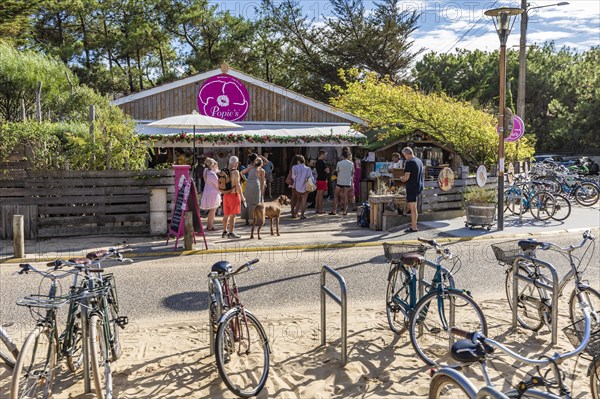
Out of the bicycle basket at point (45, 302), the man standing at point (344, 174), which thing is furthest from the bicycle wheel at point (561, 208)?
the bicycle basket at point (45, 302)

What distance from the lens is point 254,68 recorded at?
40.7 metres

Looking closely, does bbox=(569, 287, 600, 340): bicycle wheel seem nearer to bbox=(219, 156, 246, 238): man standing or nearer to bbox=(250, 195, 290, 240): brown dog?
bbox=(250, 195, 290, 240): brown dog

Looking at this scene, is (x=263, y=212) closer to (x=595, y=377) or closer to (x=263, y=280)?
(x=263, y=280)

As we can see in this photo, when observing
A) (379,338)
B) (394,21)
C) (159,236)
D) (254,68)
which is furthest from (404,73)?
(379,338)

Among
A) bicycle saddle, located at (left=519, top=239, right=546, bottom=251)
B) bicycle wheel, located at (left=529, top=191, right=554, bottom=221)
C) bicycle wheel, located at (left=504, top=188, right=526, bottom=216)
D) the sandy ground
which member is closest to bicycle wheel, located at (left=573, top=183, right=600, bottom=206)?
bicycle wheel, located at (left=504, top=188, right=526, bottom=216)

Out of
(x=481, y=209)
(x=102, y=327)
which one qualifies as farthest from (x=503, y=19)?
(x=102, y=327)

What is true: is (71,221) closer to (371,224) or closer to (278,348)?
(371,224)

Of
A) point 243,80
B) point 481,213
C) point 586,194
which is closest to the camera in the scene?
point 481,213

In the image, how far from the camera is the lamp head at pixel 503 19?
1267 centimetres

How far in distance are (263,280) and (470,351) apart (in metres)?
5.69

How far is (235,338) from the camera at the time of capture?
5293 mm

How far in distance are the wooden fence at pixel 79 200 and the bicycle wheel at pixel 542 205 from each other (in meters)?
9.25

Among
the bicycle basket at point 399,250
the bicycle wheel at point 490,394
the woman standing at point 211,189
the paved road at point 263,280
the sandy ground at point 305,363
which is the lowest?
the sandy ground at point 305,363

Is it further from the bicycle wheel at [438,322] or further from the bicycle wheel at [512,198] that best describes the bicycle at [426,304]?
the bicycle wheel at [512,198]
